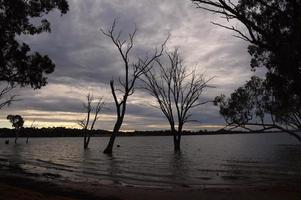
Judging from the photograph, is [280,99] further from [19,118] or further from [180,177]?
[19,118]

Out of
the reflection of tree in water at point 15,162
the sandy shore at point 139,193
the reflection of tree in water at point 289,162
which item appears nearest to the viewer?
the sandy shore at point 139,193

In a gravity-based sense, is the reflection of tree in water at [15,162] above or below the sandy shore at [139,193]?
above

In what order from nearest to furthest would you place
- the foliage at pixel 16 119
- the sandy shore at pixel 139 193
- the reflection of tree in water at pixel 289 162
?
the sandy shore at pixel 139 193 → the reflection of tree in water at pixel 289 162 → the foliage at pixel 16 119

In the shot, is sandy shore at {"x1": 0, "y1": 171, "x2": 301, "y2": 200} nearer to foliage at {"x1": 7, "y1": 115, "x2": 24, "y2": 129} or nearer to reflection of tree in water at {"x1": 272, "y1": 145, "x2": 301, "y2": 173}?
reflection of tree in water at {"x1": 272, "y1": 145, "x2": 301, "y2": 173}

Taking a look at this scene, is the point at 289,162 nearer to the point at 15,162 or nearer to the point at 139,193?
the point at 139,193

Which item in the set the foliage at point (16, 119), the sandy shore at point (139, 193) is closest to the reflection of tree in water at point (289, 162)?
the sandy shore at point (139, 193)

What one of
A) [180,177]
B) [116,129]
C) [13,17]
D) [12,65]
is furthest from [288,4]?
[116,129]

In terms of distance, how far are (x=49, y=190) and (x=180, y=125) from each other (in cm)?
3690

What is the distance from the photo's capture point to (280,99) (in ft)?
64.4

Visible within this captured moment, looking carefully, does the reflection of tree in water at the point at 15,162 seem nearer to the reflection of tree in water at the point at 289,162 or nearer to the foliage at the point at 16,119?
the reflection of tree in water at the point at 289,162

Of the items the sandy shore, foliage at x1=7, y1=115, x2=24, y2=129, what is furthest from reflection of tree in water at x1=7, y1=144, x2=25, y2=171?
foliage at x1=7, y1=115, x2=24, y2=129

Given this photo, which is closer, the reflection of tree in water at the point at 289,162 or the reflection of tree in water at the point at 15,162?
the reflection of tree in water at the point at 289,162

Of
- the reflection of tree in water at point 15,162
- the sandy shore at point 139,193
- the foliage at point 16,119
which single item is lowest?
the sandy shore at point 139,193

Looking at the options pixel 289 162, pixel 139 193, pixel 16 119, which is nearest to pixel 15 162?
pixel 139 193
